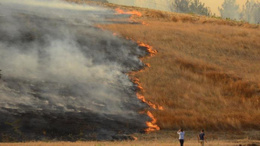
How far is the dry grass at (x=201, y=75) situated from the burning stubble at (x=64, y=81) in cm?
282

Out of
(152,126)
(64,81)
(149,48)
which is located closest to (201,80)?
(149,48)

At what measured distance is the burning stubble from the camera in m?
39.3

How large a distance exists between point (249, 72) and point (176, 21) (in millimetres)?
36974

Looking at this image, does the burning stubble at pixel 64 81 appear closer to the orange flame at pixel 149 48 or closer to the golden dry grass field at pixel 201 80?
the orange flame at pixel 149 48

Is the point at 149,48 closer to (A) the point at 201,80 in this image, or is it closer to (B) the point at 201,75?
(B) the point at 201,75

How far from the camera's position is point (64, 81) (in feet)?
163

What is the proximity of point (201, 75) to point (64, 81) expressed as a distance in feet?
56.4

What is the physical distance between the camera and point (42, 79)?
48.8m

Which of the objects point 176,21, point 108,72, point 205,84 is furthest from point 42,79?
point 176,21

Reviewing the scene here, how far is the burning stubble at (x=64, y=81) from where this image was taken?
39.3 meters

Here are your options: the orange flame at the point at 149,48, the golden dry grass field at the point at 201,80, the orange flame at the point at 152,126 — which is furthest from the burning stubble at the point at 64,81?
the golden dry grass field at the point at 201,80

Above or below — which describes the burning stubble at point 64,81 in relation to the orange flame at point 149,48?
below

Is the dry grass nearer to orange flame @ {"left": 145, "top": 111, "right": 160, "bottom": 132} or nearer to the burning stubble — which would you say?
orange flame @ {"left": 145, "top": 111, "right": 160, "bottom": 132}

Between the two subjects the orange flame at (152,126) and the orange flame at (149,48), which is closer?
the orange flame at (152,126)
